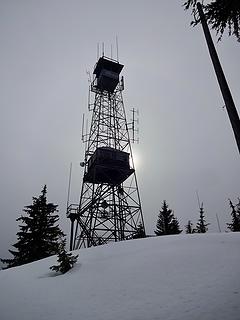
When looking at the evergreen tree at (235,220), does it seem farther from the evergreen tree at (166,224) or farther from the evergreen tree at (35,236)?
the evergreen tree at (35,236)

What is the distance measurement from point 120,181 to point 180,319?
18.8m

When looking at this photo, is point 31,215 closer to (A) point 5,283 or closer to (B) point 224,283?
(A) point 5,283

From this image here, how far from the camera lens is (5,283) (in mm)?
8383

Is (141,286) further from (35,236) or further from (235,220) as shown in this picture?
(235,220)

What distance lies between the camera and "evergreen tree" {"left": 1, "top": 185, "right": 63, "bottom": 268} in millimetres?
21000

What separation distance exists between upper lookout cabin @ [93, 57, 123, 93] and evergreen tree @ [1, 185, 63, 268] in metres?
14.9

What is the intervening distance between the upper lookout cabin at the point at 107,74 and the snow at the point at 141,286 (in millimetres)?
20958

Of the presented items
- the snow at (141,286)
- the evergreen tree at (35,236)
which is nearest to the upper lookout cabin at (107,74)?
the evergreen tree at (35,236)

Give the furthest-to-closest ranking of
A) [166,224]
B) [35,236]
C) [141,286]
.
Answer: [166,224] < [35,236] < [141,286]

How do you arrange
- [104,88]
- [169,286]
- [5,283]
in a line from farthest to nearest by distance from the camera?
[104,88]
[5,283]
[169,286]

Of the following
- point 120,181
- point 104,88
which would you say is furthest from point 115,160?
point 104,88

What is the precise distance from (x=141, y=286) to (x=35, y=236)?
18738 mm

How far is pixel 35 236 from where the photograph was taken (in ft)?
71.5

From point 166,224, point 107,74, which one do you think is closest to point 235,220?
point 166,224
